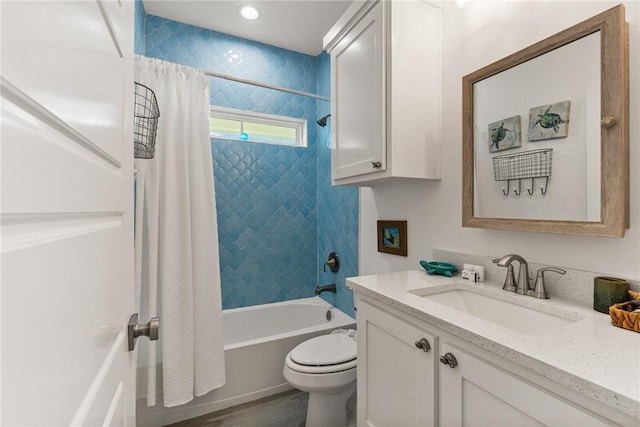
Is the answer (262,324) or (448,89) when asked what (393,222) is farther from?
(262,324)

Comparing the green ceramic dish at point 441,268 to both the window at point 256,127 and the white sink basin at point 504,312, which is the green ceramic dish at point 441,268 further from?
the window at point 256,127

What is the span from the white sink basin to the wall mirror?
286 mm

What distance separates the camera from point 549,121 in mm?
1057

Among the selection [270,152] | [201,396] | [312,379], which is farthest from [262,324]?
[270,152]

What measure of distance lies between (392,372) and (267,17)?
2.54m

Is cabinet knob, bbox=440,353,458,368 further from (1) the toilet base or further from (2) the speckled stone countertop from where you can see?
(1) the toilet base

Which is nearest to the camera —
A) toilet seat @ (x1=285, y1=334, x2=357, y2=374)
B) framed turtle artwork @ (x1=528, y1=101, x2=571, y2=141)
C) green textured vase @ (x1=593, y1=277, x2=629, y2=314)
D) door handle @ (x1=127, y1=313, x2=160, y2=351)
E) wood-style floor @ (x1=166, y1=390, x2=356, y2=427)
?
door handle @ (x1=127, y1=313, x2=160, y2=351)

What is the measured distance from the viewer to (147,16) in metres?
2.31

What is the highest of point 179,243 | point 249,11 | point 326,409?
point 249,11

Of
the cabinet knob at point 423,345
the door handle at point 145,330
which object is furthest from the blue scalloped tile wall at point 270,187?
the door handle at point 145,330

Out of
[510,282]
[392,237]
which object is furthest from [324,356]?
[510,282]

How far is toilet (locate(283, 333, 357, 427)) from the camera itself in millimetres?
1573

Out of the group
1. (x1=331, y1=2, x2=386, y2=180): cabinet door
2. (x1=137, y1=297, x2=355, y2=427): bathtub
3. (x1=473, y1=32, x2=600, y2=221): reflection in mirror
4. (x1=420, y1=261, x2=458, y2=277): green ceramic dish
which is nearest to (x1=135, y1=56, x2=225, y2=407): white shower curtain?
(x1=137, y1=297, x2=355, y2=427): bathtub

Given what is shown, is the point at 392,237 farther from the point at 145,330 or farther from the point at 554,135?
the point at 145,330
